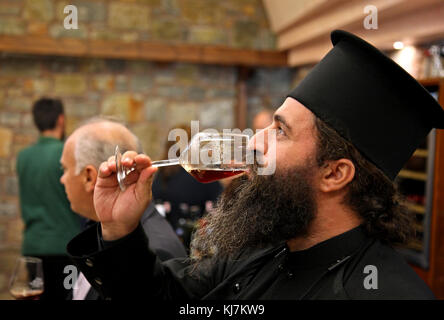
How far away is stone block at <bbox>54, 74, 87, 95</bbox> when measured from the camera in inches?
190

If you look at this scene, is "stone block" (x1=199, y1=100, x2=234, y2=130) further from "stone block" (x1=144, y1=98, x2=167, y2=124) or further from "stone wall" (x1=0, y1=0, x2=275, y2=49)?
"stone wall" (x1=0, y1=0, x2=275, y2=49)

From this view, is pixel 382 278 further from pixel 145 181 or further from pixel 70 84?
pixel 70 84

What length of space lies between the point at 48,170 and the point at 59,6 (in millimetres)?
2552

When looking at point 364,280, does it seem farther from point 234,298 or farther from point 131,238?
point 131,238

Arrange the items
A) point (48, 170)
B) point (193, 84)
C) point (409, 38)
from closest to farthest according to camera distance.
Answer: point (48, 170) → point (409, 38) → point (193, 84)

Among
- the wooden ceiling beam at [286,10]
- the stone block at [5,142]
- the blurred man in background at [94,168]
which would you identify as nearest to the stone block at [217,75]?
the wooden ceiling beam at [286,10]

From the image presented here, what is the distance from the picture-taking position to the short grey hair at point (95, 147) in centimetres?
171

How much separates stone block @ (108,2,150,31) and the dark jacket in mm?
3514

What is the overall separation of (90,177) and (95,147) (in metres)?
0.12

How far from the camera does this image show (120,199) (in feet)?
4.00

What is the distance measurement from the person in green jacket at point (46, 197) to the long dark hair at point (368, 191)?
1.74m

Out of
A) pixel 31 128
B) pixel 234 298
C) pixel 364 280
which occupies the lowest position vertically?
pixel 234 298
